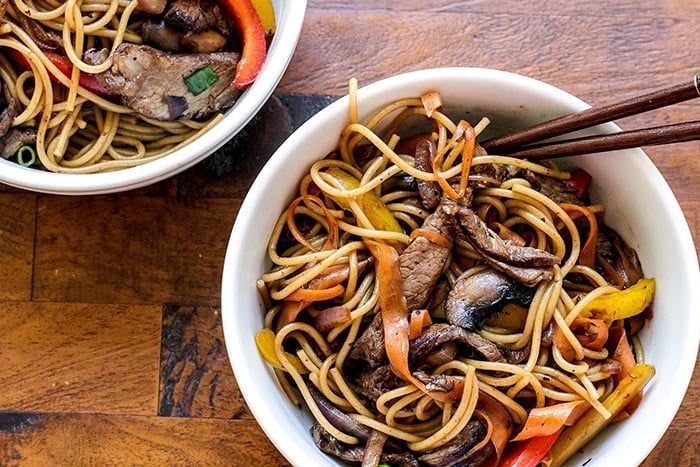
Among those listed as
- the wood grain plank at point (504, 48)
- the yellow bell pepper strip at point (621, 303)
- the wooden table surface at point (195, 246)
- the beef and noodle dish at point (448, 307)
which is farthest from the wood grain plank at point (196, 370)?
the yellow bell pepper strip at point (621, 303)

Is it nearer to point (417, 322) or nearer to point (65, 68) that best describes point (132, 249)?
point (65, 68)

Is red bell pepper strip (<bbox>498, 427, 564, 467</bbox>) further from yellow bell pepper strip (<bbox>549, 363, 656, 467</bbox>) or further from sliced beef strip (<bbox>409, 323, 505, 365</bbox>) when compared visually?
sliced beef strip (<bbox>409, 323, 505, 365</bbox>)

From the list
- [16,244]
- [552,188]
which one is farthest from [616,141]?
[16,244]

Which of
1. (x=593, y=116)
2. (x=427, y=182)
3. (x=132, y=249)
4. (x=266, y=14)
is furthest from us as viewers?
(x=132, y=249)

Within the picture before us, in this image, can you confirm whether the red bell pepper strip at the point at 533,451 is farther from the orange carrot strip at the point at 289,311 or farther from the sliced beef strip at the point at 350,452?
the orange carrot strip at the point at 289,311

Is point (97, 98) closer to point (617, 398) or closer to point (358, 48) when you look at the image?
point (358, 48)

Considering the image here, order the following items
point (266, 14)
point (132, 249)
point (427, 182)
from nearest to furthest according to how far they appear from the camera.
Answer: point (427, 182) → point (266, 14) → point (132, 249)

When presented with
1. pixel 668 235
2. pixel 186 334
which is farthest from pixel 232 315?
pixel 668 235
